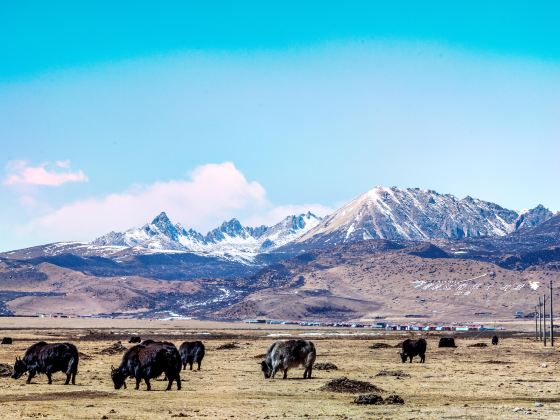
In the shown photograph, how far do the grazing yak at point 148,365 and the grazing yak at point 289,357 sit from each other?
744 centimetres

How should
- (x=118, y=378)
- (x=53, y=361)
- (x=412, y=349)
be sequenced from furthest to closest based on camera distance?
(x=412, y=349)
(x=53, y=361)
(x=118, y=378)

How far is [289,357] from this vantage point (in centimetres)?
4288

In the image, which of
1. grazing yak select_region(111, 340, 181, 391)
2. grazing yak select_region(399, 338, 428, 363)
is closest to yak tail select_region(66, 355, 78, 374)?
grazing yak select_region(111, 340, 181, 391)

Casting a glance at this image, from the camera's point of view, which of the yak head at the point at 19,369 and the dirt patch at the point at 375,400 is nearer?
the dirt patch at the point at 375,400

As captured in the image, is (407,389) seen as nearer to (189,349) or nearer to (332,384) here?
(332,384)

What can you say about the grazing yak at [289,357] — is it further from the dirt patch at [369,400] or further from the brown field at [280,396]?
the dirt patch at [369,400]

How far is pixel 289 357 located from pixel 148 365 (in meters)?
9.19

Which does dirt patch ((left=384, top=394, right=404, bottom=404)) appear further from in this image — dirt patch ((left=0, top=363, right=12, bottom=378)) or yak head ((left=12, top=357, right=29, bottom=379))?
dirt patch ((left=0, top=363, right=12, bottom=378))

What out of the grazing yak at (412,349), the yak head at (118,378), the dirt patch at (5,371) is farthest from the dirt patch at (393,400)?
the grazing yak at (412,349)

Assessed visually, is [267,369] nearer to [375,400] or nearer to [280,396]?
[280,396]

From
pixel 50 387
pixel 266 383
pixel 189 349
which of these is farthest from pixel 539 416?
pixel 189 349

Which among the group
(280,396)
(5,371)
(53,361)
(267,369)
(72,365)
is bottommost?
(280,396)

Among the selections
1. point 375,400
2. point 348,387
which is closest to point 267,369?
point 348,387

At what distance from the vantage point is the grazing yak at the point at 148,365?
1415 inches
